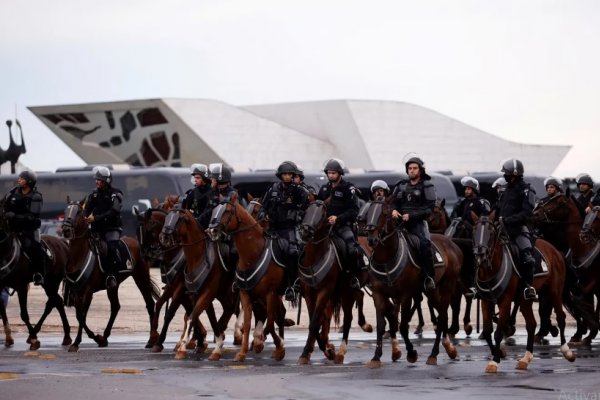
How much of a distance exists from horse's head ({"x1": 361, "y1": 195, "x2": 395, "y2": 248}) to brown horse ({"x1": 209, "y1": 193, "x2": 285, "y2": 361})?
6.07 feet

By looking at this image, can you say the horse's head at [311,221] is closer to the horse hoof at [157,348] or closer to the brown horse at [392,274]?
the brown horse at [392,274]

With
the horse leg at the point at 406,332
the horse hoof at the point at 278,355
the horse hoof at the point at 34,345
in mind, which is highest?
the horse leg at the point at 406,332

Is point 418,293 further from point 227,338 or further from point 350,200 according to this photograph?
point 227,338

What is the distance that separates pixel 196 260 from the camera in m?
20.8

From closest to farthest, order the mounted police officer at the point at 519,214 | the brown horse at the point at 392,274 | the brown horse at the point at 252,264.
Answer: the brown horse at the point at 392,274 → the mounted police officer at the point at 519,214 → the brown horse at the point at 252,264

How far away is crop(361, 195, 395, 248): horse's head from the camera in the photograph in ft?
61.3

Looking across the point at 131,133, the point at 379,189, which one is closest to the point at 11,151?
the point at 131,133

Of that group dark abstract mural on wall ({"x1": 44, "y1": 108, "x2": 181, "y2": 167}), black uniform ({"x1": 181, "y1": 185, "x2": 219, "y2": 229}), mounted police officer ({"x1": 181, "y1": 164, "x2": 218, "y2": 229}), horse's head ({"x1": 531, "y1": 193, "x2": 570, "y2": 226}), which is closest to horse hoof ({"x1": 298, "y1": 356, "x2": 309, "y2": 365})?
black uniform ({"x1": 181, "y1": 185, "x2": 219, "y2": 229})

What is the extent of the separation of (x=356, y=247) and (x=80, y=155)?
71484 mm

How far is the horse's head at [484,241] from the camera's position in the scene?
18.5 m

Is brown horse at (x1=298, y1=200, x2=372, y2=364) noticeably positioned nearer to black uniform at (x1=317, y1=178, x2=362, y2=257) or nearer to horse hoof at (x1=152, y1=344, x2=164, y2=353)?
black uniform at (x1=317, y1=178, x2=362, y2=257)

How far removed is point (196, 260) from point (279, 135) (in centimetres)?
7187

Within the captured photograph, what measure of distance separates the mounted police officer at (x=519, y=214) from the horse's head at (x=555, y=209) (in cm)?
317

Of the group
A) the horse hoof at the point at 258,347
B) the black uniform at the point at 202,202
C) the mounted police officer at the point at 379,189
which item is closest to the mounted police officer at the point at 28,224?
the black uniform at the point at 202,202
